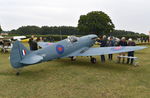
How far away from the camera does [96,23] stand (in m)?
57.2

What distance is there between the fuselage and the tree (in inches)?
1765

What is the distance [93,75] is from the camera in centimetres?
782

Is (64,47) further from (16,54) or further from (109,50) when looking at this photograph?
(16,54)

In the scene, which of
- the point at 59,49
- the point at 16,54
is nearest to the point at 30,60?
the point at 16,54

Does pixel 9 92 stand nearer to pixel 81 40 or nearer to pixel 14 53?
pixel 14 53

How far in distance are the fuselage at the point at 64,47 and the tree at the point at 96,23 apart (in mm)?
44831

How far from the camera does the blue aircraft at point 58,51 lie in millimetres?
7363

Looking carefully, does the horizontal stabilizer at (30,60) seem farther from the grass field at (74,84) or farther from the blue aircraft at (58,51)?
the grass field at (74,84)

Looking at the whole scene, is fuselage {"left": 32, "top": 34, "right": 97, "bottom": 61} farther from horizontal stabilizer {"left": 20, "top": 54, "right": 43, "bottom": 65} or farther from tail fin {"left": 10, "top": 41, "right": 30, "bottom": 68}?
tail fin {"left": 10, "top": 41, "right": 30, "bottom": 68}

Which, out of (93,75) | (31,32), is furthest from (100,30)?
(93,75)

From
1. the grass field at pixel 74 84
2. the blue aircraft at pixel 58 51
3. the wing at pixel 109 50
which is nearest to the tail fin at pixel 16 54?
the blue aircraft at pixel 58 51

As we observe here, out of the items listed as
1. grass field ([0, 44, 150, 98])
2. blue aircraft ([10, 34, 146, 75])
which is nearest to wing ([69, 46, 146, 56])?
blue aircraft ([10, 34, 146, 75])

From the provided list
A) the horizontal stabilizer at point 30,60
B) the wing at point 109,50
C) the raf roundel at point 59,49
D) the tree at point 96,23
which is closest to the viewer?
the horizontal stabilizer at point 30,60

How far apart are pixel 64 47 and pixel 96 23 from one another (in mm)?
48551
